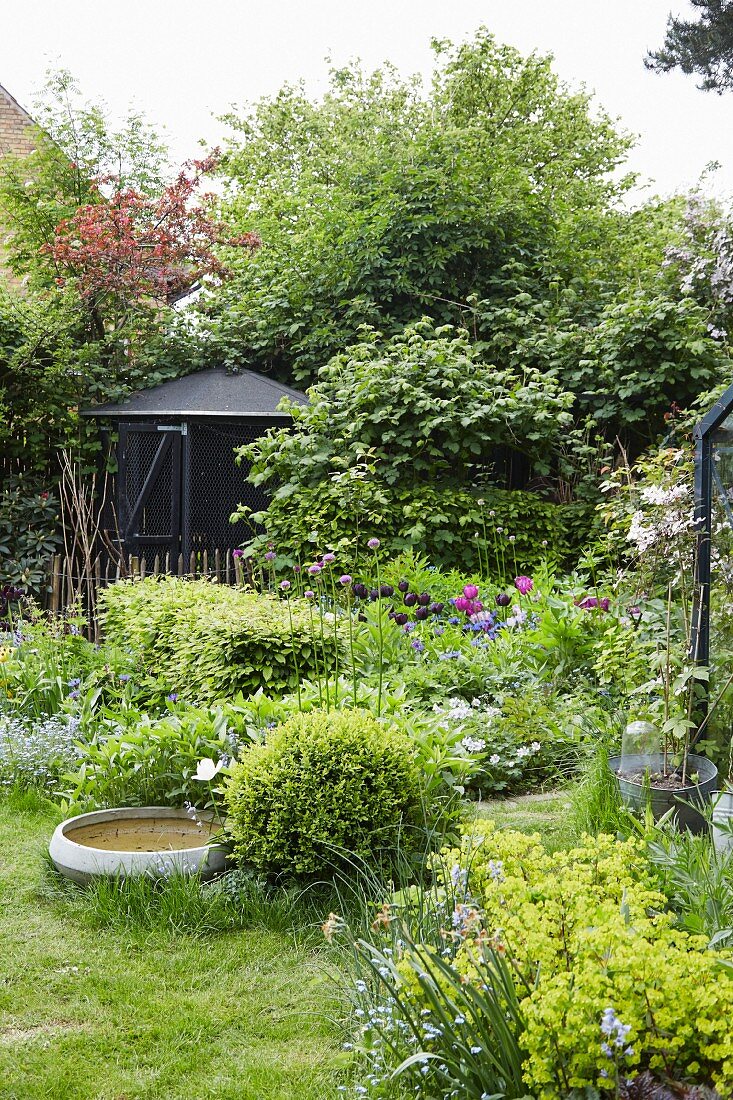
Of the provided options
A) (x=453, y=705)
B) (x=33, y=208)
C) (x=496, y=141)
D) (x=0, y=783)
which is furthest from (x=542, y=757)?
(x=496, y=141)

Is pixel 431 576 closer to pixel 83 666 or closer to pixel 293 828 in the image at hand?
pixel 83 666

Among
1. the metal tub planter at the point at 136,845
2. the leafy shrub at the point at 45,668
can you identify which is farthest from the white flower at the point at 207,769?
the leafy shrub at the point at 45,668

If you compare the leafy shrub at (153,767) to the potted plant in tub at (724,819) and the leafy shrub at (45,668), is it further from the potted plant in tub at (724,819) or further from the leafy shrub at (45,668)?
the potted plant in tub at (724,819)

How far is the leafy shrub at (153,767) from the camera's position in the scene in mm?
3783

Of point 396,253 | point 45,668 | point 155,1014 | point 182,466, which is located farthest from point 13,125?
point 155,1014

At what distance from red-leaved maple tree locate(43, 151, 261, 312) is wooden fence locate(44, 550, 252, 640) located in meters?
3.02

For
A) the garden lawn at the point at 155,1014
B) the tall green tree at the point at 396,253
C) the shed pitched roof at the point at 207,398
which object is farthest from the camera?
the tall green tree at the point at 396,253

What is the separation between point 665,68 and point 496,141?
767 centimetres

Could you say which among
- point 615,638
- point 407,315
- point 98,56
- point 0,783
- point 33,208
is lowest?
point 0,783

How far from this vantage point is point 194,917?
3137mm

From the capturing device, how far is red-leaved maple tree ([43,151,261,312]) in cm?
927

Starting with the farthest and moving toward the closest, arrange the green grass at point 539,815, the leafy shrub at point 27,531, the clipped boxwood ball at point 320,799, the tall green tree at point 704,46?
the tall green tree at point 704,46, the leafy shrub at point 27,531, the green grass at point 539,815, the clipped boxwood ball at point 320,799

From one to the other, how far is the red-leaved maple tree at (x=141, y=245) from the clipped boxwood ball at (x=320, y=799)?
7155mm

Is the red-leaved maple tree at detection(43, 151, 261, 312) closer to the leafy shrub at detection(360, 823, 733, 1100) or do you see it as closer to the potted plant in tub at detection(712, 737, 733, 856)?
the potted plant in tub at detection(712, 737, 733, 856)
